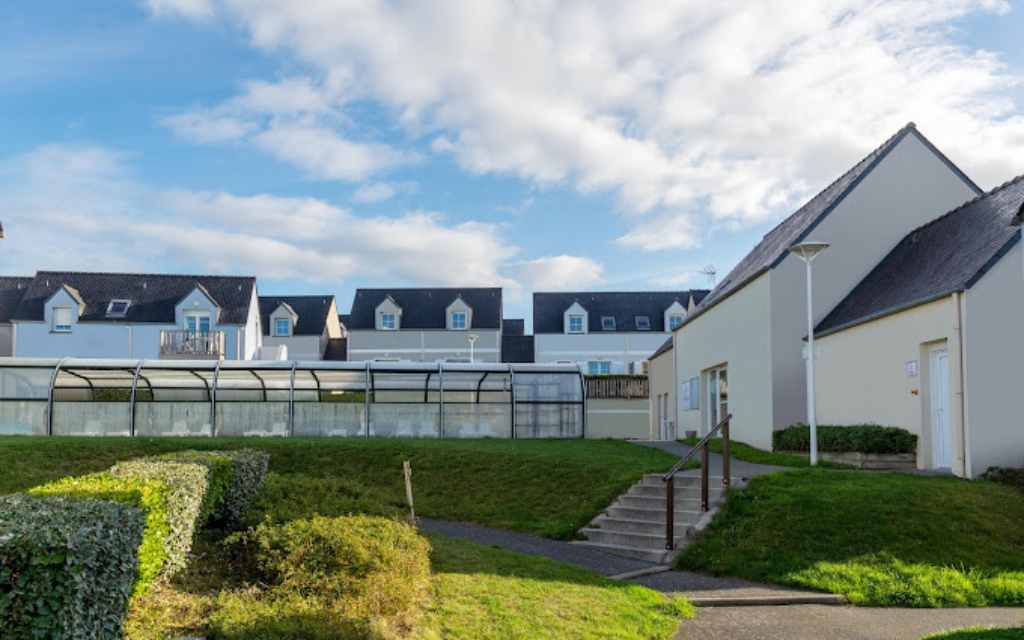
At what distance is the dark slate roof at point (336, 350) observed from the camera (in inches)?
2093

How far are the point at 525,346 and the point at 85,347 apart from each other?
81.4 feet

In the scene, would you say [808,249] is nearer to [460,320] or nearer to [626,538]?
[626,538]

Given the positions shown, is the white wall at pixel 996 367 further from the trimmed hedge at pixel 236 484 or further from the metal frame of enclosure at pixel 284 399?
the metal frame of enclosure at pixel 284 399

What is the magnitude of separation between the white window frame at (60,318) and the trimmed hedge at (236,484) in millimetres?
37373

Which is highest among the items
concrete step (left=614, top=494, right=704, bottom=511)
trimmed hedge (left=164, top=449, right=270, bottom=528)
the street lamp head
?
the street lamp head

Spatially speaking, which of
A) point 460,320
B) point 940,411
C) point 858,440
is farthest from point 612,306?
point 940,411

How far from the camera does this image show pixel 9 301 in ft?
151

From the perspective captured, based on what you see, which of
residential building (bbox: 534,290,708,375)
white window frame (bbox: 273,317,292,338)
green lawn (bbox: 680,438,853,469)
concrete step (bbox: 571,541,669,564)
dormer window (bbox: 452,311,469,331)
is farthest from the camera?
white window frame (bbox: 273,317,292,338)

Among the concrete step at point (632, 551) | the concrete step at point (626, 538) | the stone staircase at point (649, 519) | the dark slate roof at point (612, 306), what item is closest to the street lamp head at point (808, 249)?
the stone staircase at point (649, 519)

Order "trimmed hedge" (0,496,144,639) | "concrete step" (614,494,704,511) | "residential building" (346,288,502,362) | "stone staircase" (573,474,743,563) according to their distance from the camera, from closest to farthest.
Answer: "trimmed hedge" (0,496,144,639) < "stone staircase" (573,474,743,563) < "concrete step" (614,494,704,511) < "residential building" (346,288,502,362)

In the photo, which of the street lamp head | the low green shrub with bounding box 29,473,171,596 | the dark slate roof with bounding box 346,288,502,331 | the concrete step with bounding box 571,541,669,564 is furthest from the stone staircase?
the dark slate roof with bounding box 346,288,502,331

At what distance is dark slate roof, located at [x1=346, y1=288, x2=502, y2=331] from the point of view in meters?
49.2

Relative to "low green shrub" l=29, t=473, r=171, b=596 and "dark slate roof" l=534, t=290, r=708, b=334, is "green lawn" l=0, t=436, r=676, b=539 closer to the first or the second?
"low green shrub" l=29, t=473, r=171, b=596

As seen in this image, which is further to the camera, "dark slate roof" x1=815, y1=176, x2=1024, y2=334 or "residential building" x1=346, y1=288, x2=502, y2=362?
"residential building" x1=346, y1=288, x2=502, y2=362
